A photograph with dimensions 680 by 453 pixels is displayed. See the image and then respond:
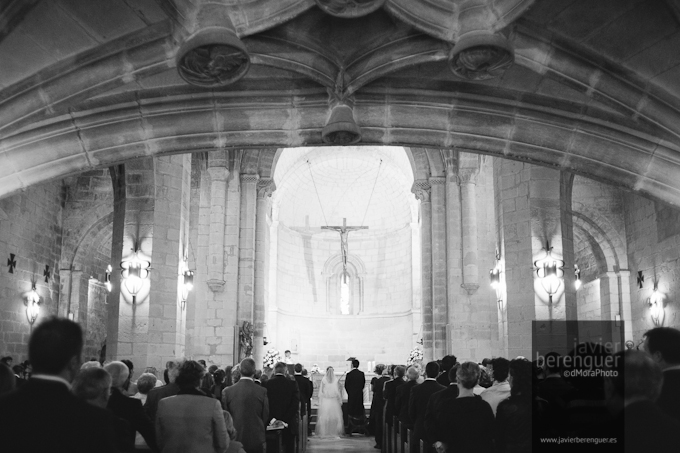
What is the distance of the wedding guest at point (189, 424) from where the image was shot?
4418 mm

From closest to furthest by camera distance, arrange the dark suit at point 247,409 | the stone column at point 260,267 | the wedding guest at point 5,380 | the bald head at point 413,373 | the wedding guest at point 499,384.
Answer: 1. the wedding guest at point 5,380
2. the wedding guest at point 499,384
3. the dark suit at point 247,409
4. the bald head at point 413,373
5. the stone column at point 260,267

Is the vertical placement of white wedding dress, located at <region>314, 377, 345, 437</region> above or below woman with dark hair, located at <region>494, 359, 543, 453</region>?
below

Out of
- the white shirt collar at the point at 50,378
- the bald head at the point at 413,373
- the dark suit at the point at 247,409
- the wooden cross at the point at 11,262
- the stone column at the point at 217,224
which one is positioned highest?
the stone column at the point at 217,224

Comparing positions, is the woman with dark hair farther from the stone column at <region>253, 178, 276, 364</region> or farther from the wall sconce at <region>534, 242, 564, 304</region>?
the stone column at <region>253, 178, 276, 364</region>

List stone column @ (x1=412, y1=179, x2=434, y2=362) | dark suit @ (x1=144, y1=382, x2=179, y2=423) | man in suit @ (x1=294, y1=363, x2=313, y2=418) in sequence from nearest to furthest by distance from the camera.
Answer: dark suit @ (x1=144, y1=382, x2=179, y2=423) < man in suit @ (x1=294, y1=363, x2=313, y2=418) < stone column @ (x1=412, y1=179, x2=434, y2=362)

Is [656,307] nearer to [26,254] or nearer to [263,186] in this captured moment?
[263,186]

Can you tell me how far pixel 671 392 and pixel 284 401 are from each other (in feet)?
20.1

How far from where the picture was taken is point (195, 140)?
9.30 metres

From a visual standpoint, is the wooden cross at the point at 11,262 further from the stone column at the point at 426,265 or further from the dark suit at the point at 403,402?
the stone column at the point at 426,265

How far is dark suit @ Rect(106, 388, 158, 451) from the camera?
4.58m

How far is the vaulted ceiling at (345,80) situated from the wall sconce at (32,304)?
23.3 ft

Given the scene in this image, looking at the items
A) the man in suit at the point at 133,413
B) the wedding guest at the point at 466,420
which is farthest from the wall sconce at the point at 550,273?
the man in suit at the point at 133,413

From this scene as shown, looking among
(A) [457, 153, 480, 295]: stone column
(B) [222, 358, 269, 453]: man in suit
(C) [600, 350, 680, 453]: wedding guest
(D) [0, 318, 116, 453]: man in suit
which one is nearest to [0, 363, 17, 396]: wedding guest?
(D) [0, 318, 116, 453]: man in suit

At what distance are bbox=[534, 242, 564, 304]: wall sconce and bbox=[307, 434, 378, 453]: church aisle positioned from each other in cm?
414
